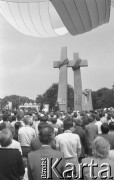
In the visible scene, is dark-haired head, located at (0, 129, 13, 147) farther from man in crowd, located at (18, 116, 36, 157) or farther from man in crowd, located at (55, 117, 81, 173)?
man in crowd, located at (18, 116, 36, 157)

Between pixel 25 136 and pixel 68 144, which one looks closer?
pixel 68 144

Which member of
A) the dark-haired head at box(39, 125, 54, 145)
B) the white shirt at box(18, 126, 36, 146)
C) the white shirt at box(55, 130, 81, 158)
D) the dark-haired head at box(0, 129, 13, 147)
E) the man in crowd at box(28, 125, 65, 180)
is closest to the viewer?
the man in crowd at box(28, 125, 65, 180)

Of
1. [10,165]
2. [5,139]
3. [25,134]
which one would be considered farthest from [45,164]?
[25,134]

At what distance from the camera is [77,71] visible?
131ft

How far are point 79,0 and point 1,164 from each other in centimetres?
1543

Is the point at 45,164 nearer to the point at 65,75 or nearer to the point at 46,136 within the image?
the point at 46,136

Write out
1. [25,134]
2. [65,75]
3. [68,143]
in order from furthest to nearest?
1. [65,75]
2. [25,134]
3. [68,143]

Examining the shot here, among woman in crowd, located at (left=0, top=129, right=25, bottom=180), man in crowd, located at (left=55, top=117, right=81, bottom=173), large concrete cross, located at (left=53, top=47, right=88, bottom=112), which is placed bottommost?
woman in crowd, located at (left=0, top=129, right=25, bottom=180)

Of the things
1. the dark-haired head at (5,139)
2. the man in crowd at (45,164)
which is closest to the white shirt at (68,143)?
the dark-haired head at (5,139)

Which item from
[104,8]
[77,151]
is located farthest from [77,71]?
[77,151]

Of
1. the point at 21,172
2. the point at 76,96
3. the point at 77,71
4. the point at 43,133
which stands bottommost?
the point at 21,172

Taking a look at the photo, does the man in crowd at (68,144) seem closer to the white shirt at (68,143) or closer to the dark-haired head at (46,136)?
the white shirt at (68,143)

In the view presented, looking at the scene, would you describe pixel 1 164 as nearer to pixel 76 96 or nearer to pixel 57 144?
pixel 57 144

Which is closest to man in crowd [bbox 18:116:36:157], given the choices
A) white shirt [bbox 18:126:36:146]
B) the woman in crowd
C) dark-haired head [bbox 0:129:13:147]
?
white shirt [bbox 18:126:36:146]
